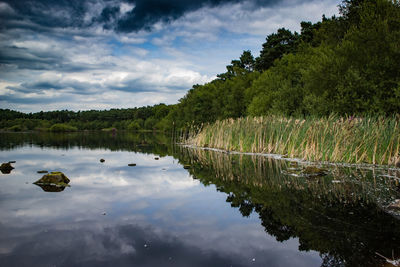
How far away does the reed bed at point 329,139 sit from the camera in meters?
13.3

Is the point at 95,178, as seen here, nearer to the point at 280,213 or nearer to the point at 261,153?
the point at 280,213

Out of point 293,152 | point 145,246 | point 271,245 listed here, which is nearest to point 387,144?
point 293,152

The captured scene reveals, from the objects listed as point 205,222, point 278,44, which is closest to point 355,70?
point 205,222

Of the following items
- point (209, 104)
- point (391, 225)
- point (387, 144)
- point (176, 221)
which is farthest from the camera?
point (209, 104)

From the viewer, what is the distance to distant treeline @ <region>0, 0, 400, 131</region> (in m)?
19.9

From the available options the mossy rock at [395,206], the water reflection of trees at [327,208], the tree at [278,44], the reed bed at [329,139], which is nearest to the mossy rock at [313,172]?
the water reflection of trees at [327,208]

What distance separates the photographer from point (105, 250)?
16.2 ft

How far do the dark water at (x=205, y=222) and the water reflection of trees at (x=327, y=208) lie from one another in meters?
0.02

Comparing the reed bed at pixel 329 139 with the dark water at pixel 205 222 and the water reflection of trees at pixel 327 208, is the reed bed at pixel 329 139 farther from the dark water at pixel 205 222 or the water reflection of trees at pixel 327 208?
the dark water at pixel 205 222

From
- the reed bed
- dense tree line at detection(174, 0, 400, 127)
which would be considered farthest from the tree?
the reed bed

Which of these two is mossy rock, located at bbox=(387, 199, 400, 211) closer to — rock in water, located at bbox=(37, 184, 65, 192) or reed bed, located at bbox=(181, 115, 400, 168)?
reed bed, located at bbox=(181, 115, 400, 168)

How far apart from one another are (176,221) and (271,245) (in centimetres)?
222

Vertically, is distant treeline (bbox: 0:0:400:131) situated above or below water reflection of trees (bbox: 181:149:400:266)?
above

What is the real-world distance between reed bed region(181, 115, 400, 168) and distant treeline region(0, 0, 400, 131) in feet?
7.45
